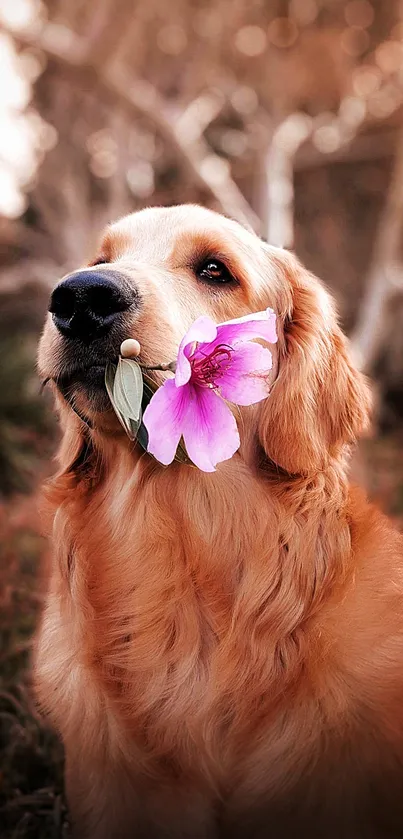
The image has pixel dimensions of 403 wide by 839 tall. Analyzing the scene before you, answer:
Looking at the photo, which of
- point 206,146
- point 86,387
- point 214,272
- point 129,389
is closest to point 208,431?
point 129,389

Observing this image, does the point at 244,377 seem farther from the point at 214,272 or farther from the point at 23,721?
the point at 23,721

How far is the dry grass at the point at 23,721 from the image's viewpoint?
2773mm

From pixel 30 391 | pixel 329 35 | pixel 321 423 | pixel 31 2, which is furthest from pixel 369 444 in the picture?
pixel 321 423

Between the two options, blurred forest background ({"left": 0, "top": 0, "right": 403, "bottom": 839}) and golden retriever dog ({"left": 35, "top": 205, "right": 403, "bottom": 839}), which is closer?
golden retriever dog ({"left": 35, "top": 205, "right": 403, "bottom": 839})

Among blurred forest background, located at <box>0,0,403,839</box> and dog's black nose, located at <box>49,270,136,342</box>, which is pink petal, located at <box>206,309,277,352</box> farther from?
blurred forest background, located at <box>0,0,403,839</box>

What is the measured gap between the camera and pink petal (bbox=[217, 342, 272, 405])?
Result: 1.73m

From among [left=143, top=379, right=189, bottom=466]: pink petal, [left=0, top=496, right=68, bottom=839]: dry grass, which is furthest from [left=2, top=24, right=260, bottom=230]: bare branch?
[left=143, top=379, right=189, bottom=466]: pink petal

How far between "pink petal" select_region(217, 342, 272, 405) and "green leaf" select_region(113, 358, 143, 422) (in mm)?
198

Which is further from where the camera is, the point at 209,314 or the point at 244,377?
the point at 209,314

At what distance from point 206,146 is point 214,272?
10075 mm

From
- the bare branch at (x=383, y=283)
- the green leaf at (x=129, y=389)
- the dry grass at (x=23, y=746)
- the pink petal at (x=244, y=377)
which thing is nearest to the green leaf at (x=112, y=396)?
the green leaf at (x=129, y=389)

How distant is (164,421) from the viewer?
1.65m

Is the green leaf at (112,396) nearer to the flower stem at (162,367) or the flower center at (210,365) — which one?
the flower stem at (162,367)

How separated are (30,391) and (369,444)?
4.80m
